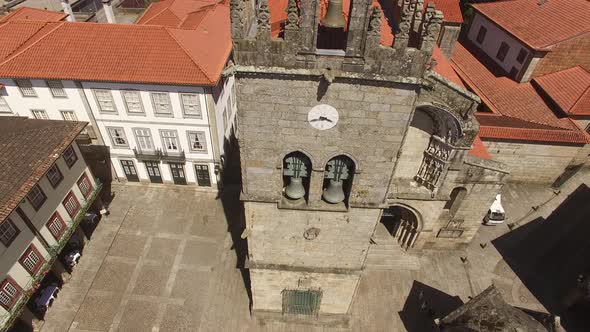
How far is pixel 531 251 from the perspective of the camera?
2806cm

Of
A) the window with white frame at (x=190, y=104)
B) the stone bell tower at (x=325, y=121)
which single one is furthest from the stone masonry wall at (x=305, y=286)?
the window with white frame at (x=190, y=104)

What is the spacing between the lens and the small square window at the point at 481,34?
40412 millimetres

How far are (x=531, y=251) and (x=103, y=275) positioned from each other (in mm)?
32731

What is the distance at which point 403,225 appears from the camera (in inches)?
1024

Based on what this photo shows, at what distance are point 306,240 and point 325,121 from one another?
6893mm

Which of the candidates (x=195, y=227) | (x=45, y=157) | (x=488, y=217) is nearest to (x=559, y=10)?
(x=488, y=217)

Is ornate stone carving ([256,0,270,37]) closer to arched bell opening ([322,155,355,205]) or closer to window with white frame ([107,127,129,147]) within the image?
arched bell opening ([322,155,355,205])

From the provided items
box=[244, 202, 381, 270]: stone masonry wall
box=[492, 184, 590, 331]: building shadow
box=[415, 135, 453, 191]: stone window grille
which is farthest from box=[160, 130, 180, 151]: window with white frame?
box=[492, 184, 590, 331]: building shadow

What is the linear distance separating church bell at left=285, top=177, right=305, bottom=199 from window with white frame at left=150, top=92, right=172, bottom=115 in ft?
51.9

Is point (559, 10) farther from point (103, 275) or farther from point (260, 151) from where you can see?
point (103, 275)

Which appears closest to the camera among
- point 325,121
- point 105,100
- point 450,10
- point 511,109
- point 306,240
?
point 325,121

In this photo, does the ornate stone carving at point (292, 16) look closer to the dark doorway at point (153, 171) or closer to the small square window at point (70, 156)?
the small square window at point (70, 156)

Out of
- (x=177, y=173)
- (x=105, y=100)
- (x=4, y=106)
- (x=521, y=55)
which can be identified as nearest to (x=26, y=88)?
(x=4, y=106)

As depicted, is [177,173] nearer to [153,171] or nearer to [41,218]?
[153,171]
